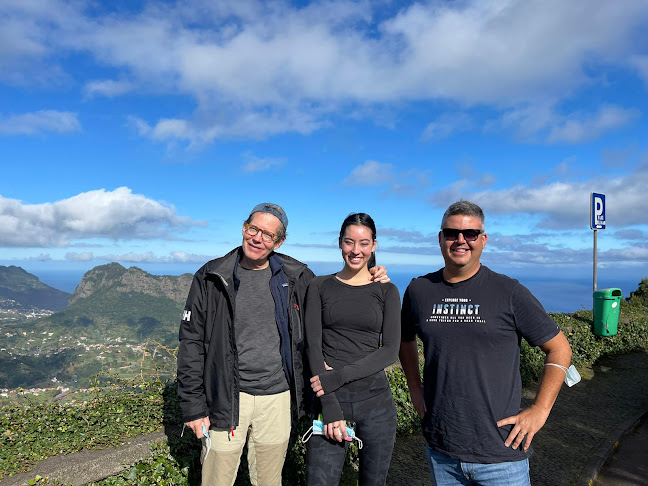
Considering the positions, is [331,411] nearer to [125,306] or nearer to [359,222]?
[359,222]

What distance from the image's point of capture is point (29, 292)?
617 ft

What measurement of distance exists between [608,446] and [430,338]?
493cm

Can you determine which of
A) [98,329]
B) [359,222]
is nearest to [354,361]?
[359,222]

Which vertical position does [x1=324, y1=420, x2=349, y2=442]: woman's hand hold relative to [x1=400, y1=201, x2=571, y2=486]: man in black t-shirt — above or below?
below

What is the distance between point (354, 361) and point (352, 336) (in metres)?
0.15

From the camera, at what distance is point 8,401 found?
441 cm

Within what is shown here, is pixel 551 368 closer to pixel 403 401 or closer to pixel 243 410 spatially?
pixel 243 410

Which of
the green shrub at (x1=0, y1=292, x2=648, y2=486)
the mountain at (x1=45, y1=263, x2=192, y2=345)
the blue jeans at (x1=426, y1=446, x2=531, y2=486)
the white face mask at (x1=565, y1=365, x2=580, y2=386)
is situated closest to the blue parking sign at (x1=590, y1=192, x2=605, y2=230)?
the green shrub at (x1=0, y1=292, x2=648, y2=486)

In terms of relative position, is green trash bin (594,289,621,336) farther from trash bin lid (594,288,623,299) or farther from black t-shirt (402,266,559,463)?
black t-shirt (402,266,559,463)

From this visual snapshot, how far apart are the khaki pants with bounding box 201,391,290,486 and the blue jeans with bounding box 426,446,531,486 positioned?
117 centimetres

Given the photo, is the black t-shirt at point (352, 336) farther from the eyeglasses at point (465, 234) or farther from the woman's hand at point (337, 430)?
the eyeglasses at point (465, 234)

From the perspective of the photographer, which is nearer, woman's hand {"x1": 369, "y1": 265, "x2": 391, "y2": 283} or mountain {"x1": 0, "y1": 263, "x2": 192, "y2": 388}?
woman's hand {"x1": 369, "y1": 265, "x2": 391, "y2": 283}

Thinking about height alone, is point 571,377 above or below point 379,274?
below

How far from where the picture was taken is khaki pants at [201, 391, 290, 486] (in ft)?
9.64
